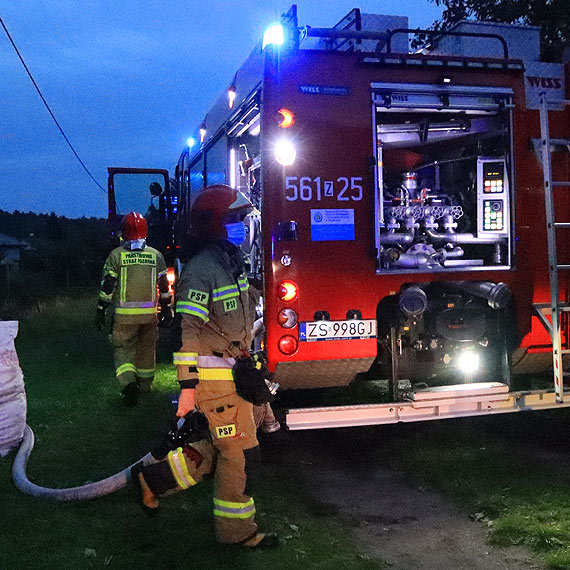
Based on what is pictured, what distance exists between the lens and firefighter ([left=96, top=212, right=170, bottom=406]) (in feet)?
24.8

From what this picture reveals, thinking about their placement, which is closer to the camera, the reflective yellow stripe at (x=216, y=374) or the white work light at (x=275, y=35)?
the reflective yellow stripe at (x=216, y=374)

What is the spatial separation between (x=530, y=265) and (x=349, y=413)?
1.80 metres

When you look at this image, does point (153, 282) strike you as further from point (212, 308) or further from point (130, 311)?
point (212, 308)

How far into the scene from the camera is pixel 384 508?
15.2 feet

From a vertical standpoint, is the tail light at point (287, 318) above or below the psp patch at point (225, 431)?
above

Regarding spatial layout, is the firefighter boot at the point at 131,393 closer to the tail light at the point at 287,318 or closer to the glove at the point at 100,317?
the glove at the point at 100,317

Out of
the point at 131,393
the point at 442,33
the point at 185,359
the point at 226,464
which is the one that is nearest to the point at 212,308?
the point at 185,359

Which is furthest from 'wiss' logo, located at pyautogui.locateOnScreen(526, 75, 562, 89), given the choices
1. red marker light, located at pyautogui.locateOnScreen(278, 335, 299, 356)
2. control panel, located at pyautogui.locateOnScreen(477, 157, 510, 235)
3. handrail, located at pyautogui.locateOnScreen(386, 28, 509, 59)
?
red marker light, located at pyautogui.locateOnScreen(278, 335, 299, 356)

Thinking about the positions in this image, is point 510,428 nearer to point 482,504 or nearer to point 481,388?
point 481,388

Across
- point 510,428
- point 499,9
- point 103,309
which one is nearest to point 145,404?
point 103,309

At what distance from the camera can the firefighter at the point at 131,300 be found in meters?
7.55

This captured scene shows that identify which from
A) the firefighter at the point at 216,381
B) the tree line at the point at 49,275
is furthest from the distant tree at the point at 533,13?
the tree line at the point at 49,275

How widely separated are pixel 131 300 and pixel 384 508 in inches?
154

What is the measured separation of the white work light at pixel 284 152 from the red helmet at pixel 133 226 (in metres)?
3.15
